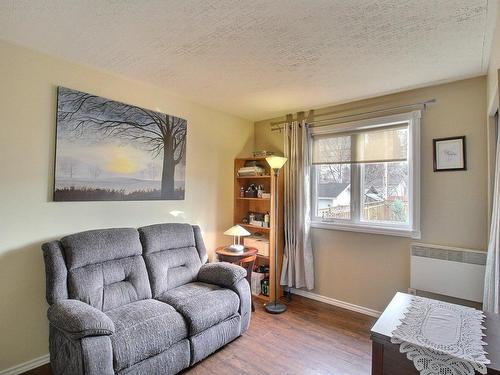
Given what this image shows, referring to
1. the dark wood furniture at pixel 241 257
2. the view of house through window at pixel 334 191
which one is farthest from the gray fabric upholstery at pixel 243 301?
the view of house through window at pixel 334 191

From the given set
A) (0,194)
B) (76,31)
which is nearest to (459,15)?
(76,31)

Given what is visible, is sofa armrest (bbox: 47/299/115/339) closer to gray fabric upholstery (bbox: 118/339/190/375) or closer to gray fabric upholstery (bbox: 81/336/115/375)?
gray fabric upholstery (bbox: 81/336/115/375)

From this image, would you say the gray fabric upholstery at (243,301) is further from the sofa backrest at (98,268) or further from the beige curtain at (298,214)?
the beige curtain at (298,214)

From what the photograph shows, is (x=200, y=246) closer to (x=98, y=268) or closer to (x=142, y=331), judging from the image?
(x=98, y=268)

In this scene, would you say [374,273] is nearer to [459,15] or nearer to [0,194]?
[459,15]

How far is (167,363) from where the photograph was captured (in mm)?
1984

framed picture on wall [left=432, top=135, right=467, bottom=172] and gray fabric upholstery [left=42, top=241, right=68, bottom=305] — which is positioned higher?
framed picture on wall [left=432, top=135, right=467, bottom=172]

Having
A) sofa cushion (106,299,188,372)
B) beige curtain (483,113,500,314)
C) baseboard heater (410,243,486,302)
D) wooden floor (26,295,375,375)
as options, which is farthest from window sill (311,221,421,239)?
sofa cushion (106,299,188,372)

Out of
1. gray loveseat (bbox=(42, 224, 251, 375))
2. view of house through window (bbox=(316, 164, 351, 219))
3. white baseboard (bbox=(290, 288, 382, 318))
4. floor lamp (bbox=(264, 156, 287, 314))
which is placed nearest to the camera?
gray loveseat (bbox=(42, 224, 251, 375))

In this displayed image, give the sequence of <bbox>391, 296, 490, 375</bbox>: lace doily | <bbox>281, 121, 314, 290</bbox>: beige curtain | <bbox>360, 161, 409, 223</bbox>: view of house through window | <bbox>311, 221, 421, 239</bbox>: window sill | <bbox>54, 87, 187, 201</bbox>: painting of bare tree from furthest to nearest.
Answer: <bbox>281, 121, 314, 290</bbox>: beige curtain < <bbox>360, 161, 409, 223</bbox>: view of house through window < <bbox>311, 221, 421, 239</bbox>: window sill < <bbox>54, 87, 187, 201</bbox>: painting of bare tree < <bbox>391, 296, 490, 375</bbox>: lace doily

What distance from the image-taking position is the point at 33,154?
2.21 meters

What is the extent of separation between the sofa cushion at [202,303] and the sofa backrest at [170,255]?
12 centimetres

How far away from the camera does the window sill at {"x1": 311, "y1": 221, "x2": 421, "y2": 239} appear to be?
9.45 feet

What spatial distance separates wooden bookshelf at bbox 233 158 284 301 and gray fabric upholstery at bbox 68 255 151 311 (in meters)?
1.59
